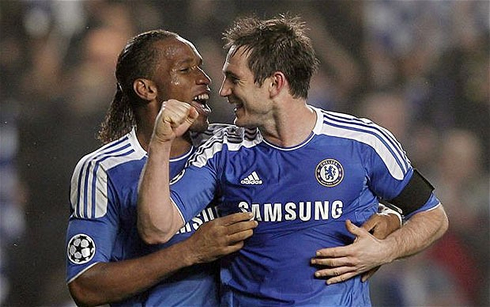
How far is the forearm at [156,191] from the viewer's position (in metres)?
2.41

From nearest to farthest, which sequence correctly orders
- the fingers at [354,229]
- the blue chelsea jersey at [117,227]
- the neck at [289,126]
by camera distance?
the fingers at [354,229] → the neck at [289,126] → the blue chelsea jersey at [117,227]

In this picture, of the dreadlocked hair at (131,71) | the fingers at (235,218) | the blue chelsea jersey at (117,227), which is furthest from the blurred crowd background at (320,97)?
the fingers at (235,218)

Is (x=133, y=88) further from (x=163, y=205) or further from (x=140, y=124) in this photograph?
(x=163, y=205)

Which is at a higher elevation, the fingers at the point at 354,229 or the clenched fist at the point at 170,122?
the clenched fist at the point at 170,122

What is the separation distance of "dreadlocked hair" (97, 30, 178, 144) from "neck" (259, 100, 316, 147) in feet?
1.57

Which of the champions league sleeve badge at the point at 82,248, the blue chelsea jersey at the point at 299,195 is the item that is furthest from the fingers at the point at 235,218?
the champions league sleeve badge at the point at 82,248

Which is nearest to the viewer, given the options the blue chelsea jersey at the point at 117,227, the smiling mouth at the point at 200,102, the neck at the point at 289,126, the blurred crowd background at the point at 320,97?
the neck at the point at 289,126

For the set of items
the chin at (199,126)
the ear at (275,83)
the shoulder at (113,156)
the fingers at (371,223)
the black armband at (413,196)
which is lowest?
the fingers at (371,223)

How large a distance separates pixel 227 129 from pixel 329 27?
7.26 feet

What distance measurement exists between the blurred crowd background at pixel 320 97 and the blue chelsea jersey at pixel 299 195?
206 centimetres

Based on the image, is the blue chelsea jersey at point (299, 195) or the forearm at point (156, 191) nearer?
the forearm at point (156, 191)

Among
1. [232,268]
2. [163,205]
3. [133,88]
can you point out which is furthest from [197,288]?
[133,88]

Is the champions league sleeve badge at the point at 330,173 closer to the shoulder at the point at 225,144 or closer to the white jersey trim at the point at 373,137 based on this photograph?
the white jersey trim at the point at 373,137

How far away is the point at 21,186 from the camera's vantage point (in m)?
4.71
